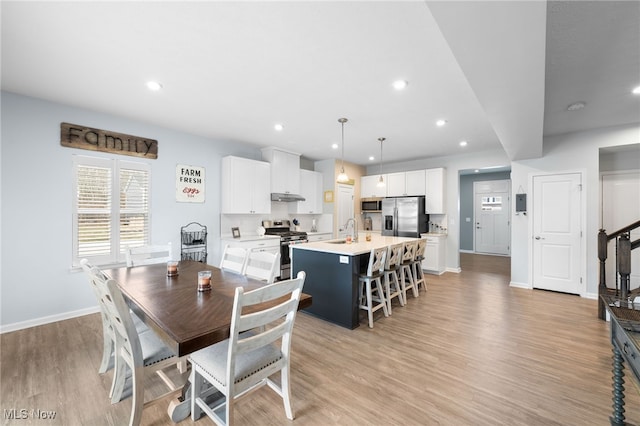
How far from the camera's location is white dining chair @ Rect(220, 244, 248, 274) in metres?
2.62

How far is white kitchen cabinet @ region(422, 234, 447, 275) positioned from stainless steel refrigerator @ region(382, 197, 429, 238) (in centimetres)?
33

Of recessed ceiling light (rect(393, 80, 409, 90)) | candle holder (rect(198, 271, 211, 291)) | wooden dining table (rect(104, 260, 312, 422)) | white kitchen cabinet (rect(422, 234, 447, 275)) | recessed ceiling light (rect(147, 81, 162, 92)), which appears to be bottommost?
white kitchen cabinet (rect(422, 234, 447, 275))

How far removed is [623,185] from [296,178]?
5824 mm

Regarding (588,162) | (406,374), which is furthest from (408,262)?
(588,162)

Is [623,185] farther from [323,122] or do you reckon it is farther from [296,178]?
[296,178]

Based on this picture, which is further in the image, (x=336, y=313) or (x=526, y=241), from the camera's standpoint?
(x=526, y=241)

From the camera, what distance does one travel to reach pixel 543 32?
1.38 metres

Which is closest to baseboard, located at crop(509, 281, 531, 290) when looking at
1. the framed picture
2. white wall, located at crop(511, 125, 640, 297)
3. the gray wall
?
white wall, located at crop(511, 125, 640, 297)

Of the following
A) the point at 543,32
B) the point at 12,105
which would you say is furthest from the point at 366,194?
the point at 12,105

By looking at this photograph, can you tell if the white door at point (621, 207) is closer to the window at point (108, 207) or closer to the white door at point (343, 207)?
the white door at point (343, 207)

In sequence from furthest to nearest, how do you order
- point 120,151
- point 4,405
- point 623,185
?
point 623,185, point 120,151, point 4,405

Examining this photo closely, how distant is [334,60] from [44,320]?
4.41m

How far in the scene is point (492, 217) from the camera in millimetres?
8250

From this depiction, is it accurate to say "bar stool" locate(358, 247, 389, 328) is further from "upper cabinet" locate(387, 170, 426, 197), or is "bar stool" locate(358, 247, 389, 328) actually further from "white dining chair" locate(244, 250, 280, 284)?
"upper cabinet" locate(387, 170, 426, 197)
